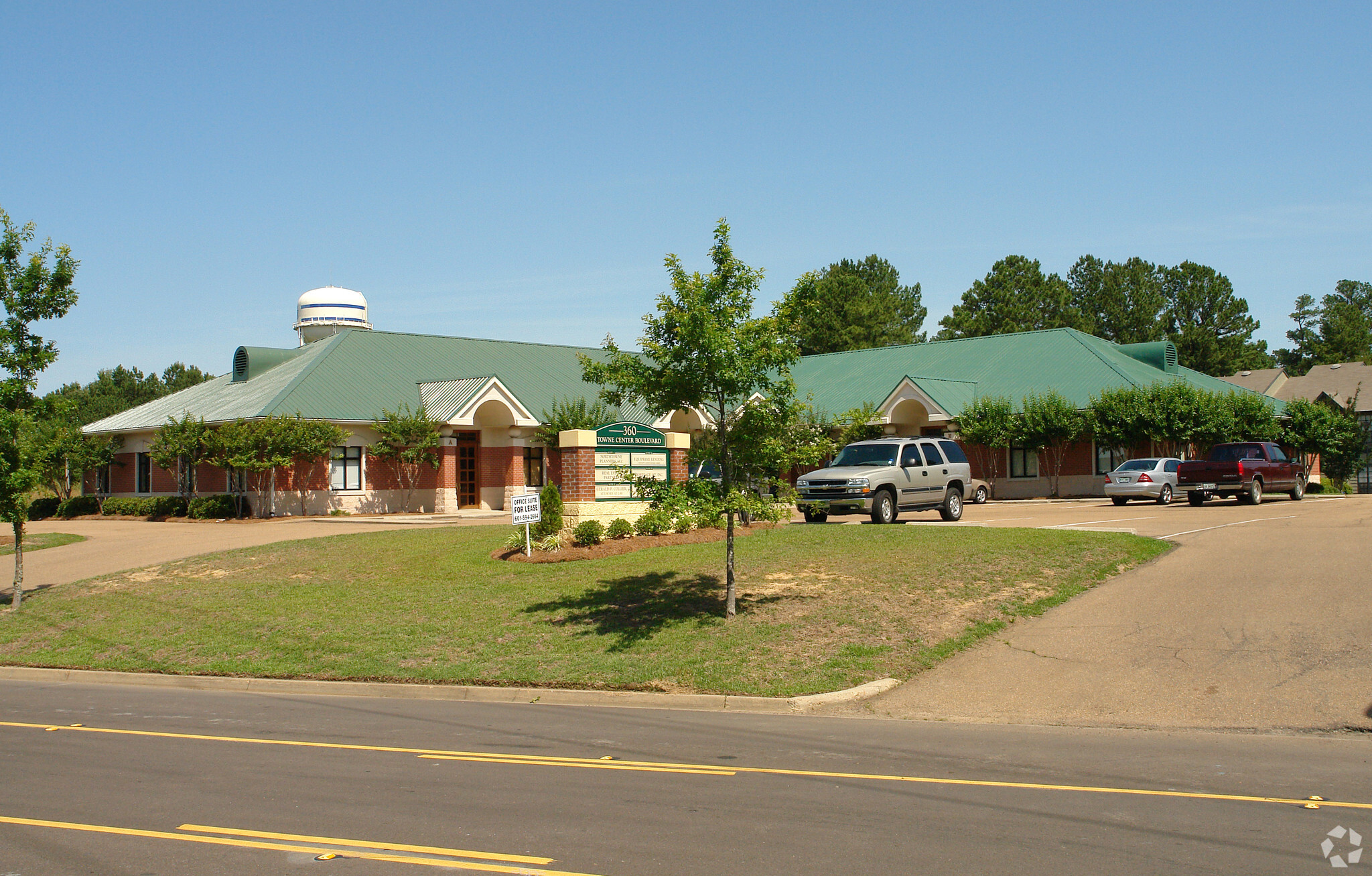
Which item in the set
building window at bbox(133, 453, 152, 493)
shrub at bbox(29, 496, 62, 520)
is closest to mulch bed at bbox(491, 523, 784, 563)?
building window at bbox(133, 453, 152, 493)

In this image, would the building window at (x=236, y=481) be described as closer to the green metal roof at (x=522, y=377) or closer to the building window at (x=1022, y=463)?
the green metal roof at (x=522, y=377)

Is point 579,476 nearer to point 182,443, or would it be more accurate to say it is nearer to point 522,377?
point 182,443

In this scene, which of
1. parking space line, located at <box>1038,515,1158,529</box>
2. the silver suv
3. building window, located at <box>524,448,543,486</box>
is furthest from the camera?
building window, located at <box>524,448,543,486</box>

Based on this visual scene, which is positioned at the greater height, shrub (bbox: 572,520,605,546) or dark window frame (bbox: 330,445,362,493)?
dark window frame (bbox: 330,445,362,493)

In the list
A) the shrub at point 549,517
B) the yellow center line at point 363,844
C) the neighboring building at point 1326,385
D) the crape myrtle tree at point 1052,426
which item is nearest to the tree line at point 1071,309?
the neighboring building at point 1326,385

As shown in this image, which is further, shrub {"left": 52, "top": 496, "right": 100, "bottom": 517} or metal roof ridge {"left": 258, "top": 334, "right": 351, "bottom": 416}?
shrub {"left": 52, "top": 496, "right": 100, "bottom": 517}

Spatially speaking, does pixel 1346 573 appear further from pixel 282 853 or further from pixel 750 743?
pixel 282 853

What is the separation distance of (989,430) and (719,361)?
30.3 meters

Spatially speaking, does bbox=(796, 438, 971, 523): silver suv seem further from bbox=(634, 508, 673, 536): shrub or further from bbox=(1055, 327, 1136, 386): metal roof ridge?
bbox=(1055, 327, 1136, 386): metal roof ridge

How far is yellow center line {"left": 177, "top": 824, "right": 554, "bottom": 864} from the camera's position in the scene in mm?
5793

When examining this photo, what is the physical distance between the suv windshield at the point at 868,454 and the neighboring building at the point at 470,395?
28.5 ft

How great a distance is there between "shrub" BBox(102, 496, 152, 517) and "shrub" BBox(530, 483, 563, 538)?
23276 mm

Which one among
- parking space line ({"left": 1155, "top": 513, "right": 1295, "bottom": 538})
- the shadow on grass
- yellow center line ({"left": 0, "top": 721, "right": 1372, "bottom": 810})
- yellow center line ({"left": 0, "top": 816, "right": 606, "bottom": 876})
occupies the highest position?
parking space line ({"left": 1155, "top": 513, "right": 1295, "bottom": 538})

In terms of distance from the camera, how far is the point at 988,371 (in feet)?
153
